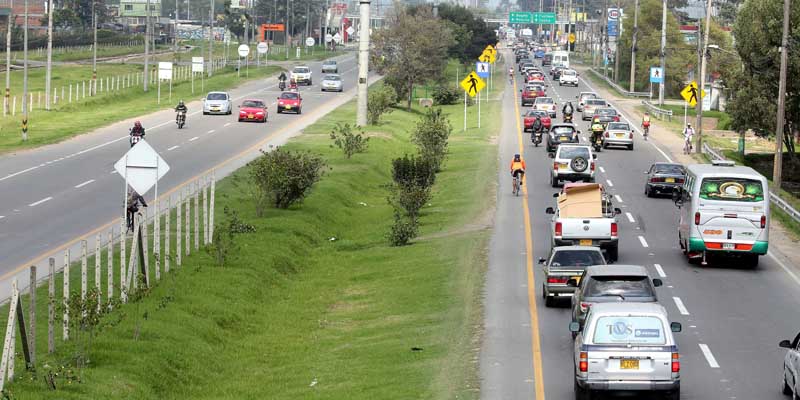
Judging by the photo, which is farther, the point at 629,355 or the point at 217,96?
the point at 217,96

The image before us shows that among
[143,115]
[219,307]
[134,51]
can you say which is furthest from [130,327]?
[134,51]

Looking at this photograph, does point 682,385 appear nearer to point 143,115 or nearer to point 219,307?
point 219,307

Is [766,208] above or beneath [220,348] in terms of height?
above

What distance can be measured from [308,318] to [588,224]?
822 cm

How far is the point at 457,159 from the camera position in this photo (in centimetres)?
6456

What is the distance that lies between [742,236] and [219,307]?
1383 centimetres

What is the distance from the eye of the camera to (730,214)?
3381 cm

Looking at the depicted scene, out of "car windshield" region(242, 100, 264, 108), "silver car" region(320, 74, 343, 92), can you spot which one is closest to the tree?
"silver car" region(320, 74, 343, 92)

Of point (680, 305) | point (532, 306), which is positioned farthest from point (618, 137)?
point (532, 306)

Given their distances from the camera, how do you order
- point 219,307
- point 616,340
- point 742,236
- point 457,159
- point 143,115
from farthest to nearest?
point 143,115
point 457,159
point 742,236
point 219,307
point 616,340

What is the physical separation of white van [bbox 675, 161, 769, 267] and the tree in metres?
65.6

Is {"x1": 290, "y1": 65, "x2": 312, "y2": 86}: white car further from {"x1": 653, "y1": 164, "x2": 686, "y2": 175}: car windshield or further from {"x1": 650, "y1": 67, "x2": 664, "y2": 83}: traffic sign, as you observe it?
{"x1": 653, "y1": 164, "x2": 686, "y2": 175}: car windshield

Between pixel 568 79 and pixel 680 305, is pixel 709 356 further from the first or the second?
pixel 568 79

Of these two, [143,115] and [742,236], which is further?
[143,115]
